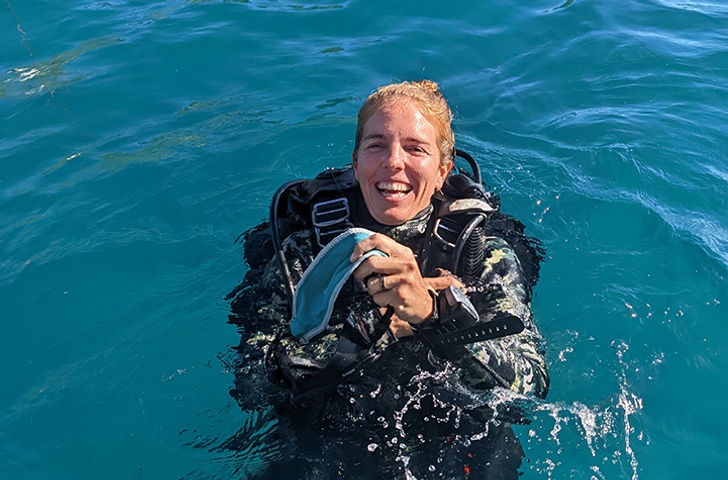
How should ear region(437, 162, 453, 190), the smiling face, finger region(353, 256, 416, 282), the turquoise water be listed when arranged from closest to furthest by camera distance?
1. finger region(353, 256, 416, 282)
2. the smiling face
3. ear region(437, 162, 453, 190)
4. the turquoise water

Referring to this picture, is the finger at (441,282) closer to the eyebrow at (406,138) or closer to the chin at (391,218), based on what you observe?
the chin at (391,218)

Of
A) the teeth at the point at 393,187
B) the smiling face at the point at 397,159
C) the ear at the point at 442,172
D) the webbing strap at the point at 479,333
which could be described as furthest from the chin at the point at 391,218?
the webbing strap at the point at 479,333

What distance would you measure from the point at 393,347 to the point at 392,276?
2.85 ft

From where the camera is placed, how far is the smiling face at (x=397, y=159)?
318 cm

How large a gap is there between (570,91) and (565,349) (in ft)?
11.9

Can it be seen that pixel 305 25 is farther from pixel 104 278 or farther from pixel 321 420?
pixel 321 420

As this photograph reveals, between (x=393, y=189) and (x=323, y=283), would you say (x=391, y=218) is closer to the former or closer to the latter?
(x=393, y=189)

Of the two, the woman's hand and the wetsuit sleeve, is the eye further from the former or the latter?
the woman's hand

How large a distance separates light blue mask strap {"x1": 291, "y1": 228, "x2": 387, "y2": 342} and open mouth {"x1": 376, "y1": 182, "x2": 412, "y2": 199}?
1.91 ft

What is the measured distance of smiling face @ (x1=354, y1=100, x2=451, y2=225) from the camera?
3182mm

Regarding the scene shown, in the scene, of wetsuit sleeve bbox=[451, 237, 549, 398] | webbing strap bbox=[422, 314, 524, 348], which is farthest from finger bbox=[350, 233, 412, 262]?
wetsuit sleeve bbox=[451, 237, 549, 398]

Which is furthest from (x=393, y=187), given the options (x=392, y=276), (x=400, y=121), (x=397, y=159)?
(x=392, y=276)

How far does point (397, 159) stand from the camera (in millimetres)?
3148

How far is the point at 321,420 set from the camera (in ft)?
10.4
